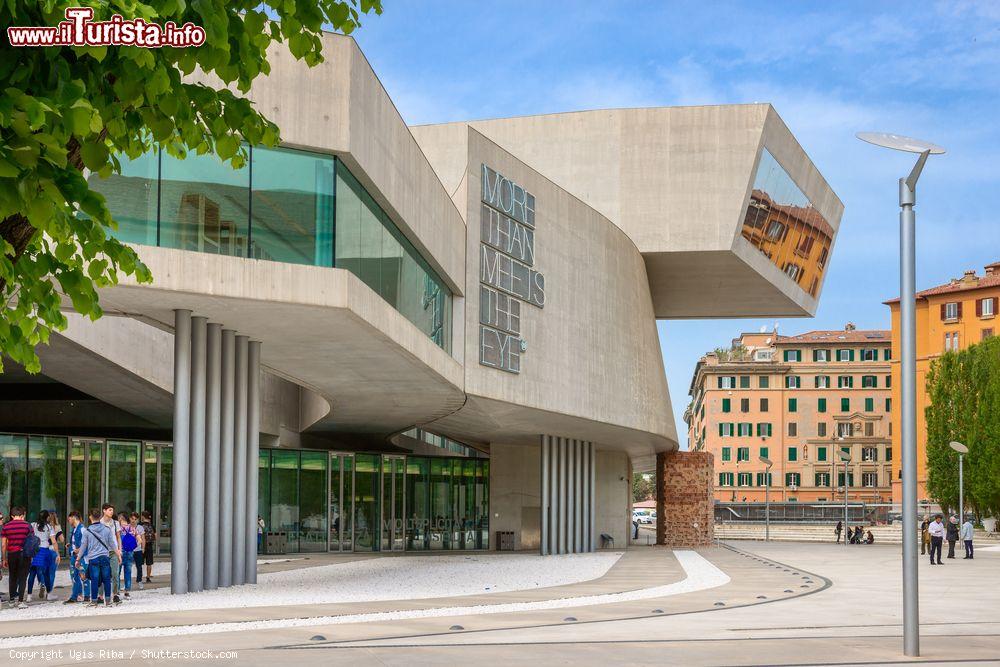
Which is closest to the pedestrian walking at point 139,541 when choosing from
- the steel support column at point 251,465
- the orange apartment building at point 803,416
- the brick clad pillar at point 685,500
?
the steel support column at point 251,465

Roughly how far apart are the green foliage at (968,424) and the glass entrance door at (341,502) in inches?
1646

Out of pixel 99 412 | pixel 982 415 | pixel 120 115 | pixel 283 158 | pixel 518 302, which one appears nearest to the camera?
pixel 120 115

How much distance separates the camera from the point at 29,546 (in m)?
18.8

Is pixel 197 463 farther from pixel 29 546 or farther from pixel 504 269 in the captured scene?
pixel 504 269

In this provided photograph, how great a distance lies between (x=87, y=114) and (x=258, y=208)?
15089 mm

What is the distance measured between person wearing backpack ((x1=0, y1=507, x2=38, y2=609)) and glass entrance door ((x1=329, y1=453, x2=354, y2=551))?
21.6m

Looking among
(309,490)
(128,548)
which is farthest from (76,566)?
(309,490)

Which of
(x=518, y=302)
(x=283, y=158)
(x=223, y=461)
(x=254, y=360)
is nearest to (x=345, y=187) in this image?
(x=283, y=158)

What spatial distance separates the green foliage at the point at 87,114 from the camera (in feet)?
17.2

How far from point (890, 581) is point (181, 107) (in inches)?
958

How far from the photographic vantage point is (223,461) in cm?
2156

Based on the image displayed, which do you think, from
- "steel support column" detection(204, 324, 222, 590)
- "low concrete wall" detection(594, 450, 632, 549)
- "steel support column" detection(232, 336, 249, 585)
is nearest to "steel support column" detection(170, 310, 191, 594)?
"steel support column" detection(204, 324, 222, 590)

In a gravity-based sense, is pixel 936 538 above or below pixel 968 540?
above

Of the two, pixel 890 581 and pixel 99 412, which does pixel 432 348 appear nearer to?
pixel 890 581
